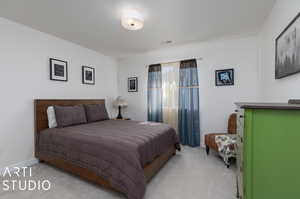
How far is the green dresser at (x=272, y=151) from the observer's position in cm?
91

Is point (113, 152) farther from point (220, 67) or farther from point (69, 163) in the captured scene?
point (220, 67)

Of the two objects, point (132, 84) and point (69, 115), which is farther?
point (132, 84)

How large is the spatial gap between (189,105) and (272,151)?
Result: 2.51 metres

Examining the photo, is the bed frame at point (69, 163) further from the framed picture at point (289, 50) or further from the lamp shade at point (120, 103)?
the framed picture at point (289, 50)

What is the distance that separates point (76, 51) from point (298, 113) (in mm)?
3771

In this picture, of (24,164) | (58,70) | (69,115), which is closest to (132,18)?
(58,70)

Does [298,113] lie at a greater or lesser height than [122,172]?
greater

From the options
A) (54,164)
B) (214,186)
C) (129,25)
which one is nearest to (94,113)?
(54,164)

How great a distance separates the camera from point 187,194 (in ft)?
5.75

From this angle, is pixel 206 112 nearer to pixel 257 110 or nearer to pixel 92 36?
pixel 257 110

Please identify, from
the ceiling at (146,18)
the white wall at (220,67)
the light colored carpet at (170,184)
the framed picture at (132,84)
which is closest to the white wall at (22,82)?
the ceiling at (146,18)

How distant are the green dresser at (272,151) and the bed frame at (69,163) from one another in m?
1.21

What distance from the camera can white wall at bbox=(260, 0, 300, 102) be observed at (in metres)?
1.49

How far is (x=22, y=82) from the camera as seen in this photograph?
96.3 inches
